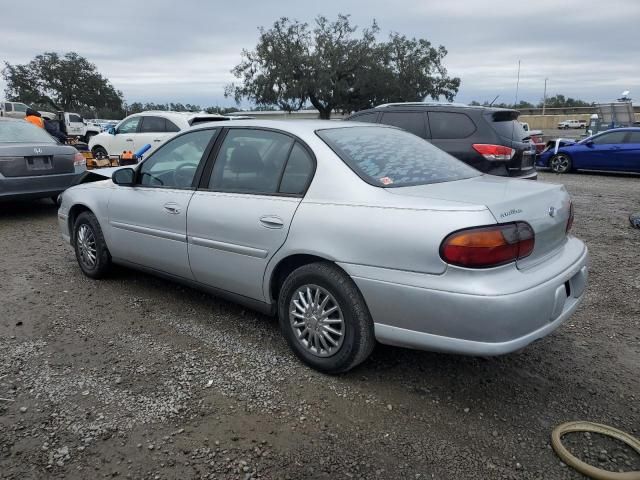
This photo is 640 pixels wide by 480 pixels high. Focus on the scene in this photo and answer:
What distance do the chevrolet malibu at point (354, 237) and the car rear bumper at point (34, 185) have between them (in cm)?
394

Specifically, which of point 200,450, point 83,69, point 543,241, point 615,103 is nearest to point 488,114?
point 543,241

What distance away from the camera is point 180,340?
11.9ft

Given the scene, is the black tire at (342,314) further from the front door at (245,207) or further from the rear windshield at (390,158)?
the rear windshield at (390,158)

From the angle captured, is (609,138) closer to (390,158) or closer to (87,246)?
(390,158)

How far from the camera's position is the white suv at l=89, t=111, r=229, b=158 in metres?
10.9

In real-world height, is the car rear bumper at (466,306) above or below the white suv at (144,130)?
below

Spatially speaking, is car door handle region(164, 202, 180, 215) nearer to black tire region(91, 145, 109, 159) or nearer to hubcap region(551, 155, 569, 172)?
black tire region(91, 145, 109, 159)

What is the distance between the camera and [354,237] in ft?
9.21

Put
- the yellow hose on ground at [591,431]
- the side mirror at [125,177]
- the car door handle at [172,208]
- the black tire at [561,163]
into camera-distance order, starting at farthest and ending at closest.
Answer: the black tire at [561,163]
the side mirror at [125,177]
the car door handle at [172,208]
the yellow hose on ground at [591,431]

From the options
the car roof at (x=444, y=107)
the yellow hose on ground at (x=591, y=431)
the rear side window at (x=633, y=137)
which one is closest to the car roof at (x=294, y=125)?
the yellow hose on ground at (x=591, y=431)

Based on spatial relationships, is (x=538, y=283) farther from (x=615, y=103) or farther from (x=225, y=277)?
(x=615, y=103)

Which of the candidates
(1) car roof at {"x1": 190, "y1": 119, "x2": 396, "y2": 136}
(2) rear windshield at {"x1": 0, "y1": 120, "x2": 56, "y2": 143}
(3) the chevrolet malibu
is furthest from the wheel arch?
(2) rear windshield at {"x1": 0, "y1": 120, "x2": 56, "y2": 143}

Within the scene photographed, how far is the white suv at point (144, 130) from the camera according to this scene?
35.6ft

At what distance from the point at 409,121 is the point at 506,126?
56.5 inches
